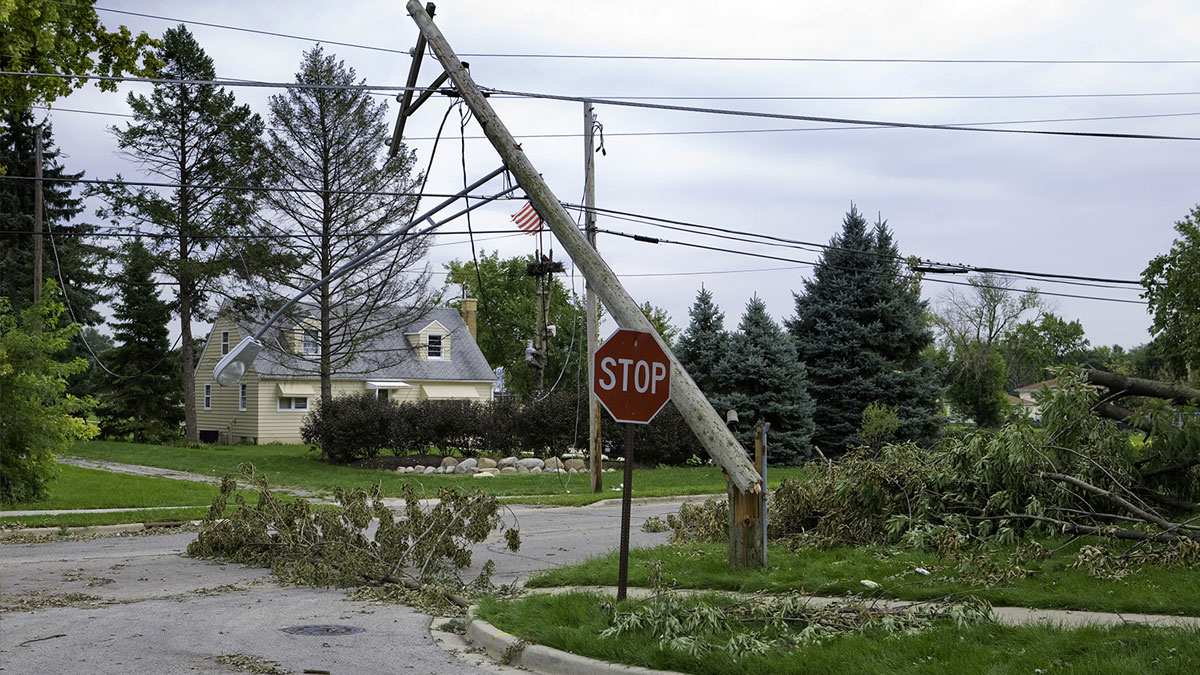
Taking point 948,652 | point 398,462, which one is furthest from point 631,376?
point 398,462

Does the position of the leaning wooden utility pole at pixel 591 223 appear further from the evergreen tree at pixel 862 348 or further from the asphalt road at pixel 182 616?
the evergreen tree at pixel 862 348

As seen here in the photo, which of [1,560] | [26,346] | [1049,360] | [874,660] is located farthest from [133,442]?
[1049,360]

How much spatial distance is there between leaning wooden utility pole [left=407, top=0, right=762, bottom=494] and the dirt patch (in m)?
20.1

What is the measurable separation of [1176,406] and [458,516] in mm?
7826

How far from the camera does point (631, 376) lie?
790 cm

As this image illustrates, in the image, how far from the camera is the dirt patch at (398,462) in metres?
29.8

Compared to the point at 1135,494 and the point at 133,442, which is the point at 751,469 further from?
the point at 133,442

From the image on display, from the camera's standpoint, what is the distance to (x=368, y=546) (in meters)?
10.9

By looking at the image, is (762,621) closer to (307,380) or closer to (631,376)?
(631,376)

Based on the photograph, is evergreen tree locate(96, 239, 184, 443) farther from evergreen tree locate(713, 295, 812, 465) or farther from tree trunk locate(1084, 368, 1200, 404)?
tree trunk locate(1084, 368, 1200, 404)

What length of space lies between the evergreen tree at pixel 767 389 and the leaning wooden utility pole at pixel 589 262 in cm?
2161

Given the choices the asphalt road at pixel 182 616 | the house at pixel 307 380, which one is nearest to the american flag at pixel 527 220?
the asphalt road at pixel 182 616

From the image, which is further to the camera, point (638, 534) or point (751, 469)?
point (638, 534)

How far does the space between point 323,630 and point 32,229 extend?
1683 inches
